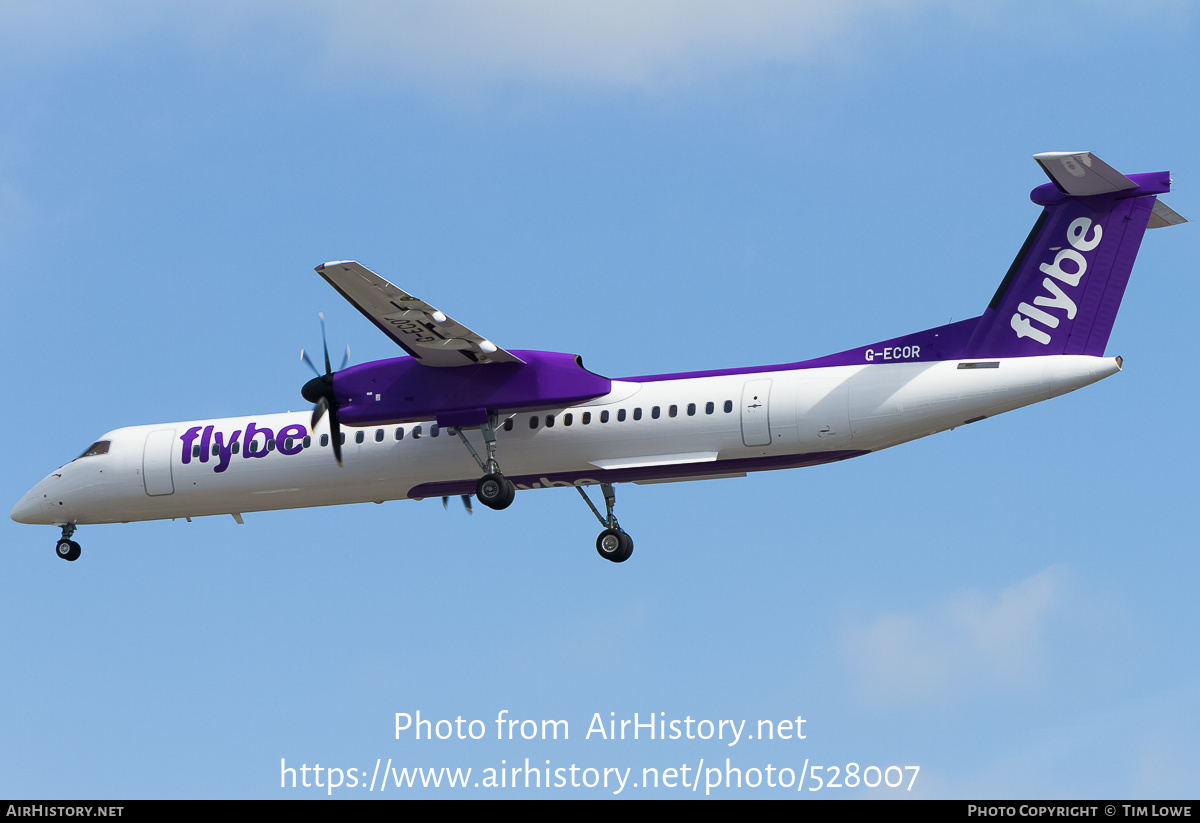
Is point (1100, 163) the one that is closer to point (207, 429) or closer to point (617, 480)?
point (617, 480)

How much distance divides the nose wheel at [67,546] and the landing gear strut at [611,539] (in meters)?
10.4

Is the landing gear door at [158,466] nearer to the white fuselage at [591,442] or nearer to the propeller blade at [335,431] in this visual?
the white fuselage at [591,442]

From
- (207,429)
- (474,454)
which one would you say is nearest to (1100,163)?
(474,454)

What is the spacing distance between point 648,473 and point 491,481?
2696 mm

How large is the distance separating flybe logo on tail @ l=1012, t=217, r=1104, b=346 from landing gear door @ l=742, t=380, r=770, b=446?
4.10 m

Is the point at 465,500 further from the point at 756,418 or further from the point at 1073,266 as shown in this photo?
the point at 1073,266

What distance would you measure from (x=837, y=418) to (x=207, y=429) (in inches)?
482

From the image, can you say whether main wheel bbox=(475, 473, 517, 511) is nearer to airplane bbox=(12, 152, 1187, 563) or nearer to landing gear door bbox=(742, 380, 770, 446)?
airplane bbox=(12, 152, 1187, 563)

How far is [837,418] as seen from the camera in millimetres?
23359

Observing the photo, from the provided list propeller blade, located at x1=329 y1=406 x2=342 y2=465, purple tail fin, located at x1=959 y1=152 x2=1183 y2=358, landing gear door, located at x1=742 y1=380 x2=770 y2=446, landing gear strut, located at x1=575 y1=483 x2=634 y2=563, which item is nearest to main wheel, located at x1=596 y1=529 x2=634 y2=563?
landing gear strut, located at x1=575 y1=483 x2=634 y2=563

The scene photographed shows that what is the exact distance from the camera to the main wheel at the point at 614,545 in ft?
90.6

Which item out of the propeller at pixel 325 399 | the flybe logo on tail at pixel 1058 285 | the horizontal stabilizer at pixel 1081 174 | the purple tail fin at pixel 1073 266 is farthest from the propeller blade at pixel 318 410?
the horizontal stabilizer at pixel 1081 174

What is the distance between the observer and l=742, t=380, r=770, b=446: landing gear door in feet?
78.0

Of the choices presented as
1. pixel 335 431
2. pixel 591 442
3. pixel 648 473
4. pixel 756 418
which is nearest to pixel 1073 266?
pixel 756 418
